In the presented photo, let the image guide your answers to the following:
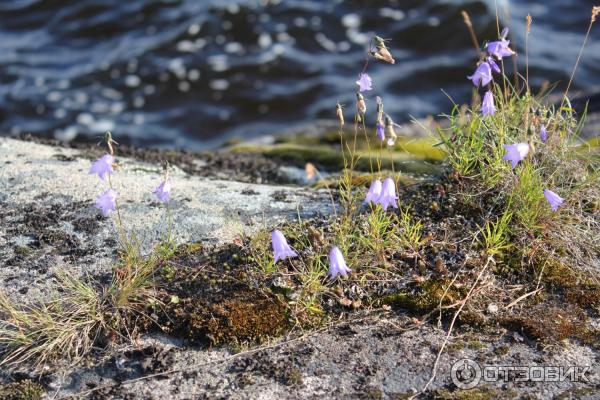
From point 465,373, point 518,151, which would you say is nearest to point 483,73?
point 518,151

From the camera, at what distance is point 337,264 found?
3.42m

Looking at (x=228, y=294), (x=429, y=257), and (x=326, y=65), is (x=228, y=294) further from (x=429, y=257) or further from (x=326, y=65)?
(x=326, y=65)

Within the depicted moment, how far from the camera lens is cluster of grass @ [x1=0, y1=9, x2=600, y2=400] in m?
3.45

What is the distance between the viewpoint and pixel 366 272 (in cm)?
366

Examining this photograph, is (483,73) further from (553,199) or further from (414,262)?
(414,262)

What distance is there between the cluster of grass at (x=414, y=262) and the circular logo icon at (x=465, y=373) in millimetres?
276

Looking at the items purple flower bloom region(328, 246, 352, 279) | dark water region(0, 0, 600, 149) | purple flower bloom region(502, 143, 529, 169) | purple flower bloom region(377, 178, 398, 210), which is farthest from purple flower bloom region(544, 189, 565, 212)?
dark water region(0, 0, 600, 149)

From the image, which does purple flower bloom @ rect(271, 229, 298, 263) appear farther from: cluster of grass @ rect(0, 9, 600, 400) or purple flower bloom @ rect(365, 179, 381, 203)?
purple flower bloom @ rect(365, 179, 381, 203)

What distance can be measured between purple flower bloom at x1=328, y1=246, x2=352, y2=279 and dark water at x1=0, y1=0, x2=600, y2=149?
7101mm

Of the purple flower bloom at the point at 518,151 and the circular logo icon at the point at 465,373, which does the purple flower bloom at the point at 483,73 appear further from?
the circular logo icon at the point at 465,373

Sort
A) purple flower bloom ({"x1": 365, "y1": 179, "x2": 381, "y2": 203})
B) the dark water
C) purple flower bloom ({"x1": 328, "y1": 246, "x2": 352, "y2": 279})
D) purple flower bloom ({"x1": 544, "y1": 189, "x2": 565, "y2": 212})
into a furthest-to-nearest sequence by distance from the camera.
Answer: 1. the dark water
2. purple flower bloom ({"x1": 544, "y1": 189, "x2": 565, "y2": 212})
3. purple flower bloom ({"x1": 365, "y1": 179, "x2": 381, "y2": 203})
4. purple flower bloom ({"x1": 328, "y1": 246, "x2": 352, "y2": 279})

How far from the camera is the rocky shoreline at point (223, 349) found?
3154 mm

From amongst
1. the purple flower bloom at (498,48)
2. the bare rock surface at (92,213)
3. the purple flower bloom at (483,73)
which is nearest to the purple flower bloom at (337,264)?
the bare rock surface at (92,213)

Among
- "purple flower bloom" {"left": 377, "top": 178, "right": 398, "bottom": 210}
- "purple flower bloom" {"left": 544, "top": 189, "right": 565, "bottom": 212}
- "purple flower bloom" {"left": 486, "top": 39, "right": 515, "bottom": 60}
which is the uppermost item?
"purple flower bloom" {"left": 486, "top": 39, "right": 515, "bottom": 60}
